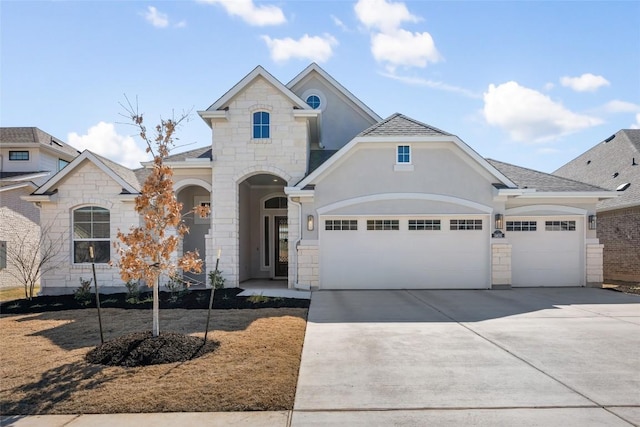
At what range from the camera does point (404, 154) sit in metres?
13.4

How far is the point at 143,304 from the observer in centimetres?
1074

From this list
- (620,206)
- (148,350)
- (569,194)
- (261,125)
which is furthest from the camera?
(620,206)

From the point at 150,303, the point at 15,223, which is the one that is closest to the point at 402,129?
the point at 150,303

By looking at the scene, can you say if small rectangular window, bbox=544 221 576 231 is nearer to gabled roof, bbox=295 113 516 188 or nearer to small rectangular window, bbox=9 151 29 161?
gabled roof, bbox=295 113 516 188

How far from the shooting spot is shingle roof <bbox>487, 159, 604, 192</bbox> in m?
14.0

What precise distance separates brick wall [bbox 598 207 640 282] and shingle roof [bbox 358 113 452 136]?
9.08 meters

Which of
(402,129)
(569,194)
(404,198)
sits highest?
(402,129)

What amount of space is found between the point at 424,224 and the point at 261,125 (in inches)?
244

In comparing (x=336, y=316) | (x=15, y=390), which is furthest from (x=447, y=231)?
(x=15, y=390)

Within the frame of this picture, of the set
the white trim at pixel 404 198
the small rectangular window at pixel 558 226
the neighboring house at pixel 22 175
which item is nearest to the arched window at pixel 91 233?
the neighboring house at pixel 22 175

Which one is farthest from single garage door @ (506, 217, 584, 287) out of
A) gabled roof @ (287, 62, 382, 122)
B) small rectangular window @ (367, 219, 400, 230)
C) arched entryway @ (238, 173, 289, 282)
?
arched entryway @ (238, 173, 289, 282)

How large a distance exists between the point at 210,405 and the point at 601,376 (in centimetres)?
485

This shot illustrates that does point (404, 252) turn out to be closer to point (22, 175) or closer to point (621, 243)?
point (621, 243)

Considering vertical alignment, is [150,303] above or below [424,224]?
below
